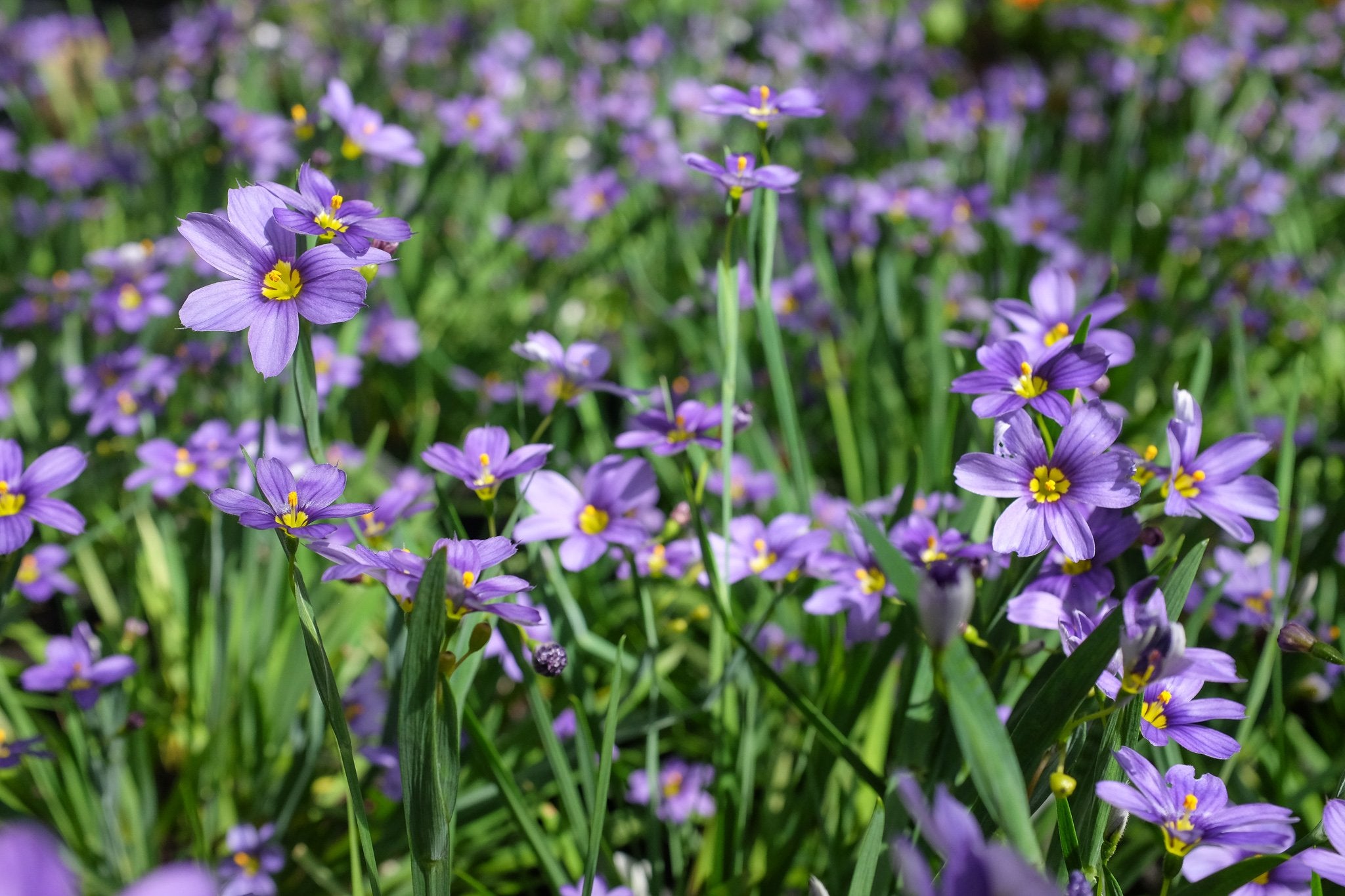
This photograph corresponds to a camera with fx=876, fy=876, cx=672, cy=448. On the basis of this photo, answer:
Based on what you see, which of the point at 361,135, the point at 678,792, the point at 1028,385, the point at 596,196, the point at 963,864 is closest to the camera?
the point at 963,864

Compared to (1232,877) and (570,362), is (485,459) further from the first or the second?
(1232,877)

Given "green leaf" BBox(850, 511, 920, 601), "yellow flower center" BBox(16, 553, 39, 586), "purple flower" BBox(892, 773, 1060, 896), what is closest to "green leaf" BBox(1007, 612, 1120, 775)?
"green leaf" BBox(850, 511, 920, 601)

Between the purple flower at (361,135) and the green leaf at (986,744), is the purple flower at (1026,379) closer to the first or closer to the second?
the green leaf at (986,744)

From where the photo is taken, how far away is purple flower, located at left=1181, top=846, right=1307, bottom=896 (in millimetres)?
910

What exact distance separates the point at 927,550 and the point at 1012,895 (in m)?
0.68

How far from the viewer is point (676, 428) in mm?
1361

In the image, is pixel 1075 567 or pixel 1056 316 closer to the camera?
pixel 1075 567

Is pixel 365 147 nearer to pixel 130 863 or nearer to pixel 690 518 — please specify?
pixel 690 518

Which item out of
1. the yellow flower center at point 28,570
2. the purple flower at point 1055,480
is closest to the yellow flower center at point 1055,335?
the purple flower at point 1055,480

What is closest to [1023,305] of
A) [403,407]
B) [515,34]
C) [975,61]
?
[403,407]

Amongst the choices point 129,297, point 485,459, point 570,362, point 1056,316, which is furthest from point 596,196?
point 485,459

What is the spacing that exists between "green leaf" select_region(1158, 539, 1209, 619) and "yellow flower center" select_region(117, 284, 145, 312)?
2.10 metres

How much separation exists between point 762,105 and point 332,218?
70cm

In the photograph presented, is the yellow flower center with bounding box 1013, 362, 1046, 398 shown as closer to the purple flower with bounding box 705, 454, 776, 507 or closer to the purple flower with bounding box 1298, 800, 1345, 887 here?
the purple flower with bounding box 1298, 800, 1345, 887
